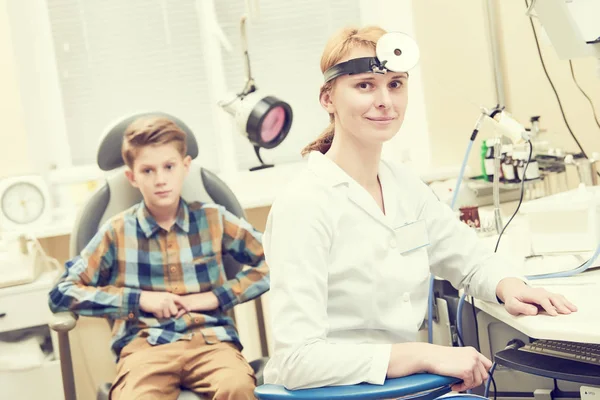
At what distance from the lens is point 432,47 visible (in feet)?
9.50

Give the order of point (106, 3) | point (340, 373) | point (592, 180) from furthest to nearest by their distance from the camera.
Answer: point (106, 3), point (592, 180), point (340, 373)

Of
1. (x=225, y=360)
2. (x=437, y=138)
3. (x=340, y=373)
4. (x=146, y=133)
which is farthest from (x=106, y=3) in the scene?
(x=340, y=373)

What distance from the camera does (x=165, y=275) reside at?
2.07 metres

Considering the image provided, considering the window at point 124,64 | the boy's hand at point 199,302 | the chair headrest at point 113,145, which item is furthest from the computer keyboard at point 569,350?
the window at point 124,64

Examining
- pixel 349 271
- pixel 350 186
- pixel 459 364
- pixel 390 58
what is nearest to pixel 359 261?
pixel 349 271

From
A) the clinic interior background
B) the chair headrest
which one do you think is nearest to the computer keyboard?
the chair headrest

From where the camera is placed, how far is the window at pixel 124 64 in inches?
118

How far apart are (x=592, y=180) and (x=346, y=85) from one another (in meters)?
1.21

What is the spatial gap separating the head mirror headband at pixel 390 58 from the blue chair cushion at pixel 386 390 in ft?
1.84

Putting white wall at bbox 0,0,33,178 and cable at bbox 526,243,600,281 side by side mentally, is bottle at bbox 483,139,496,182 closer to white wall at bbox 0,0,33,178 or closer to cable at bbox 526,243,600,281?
cable at bbox 526,243,600,281

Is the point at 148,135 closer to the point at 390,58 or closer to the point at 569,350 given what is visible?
the point at 390,58

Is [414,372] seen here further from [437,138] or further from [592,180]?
[437,138]

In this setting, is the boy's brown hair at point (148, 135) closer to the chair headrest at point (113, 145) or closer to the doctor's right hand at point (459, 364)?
the chair headrest at point (113, 145)

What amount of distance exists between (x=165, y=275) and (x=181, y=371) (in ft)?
1.01
